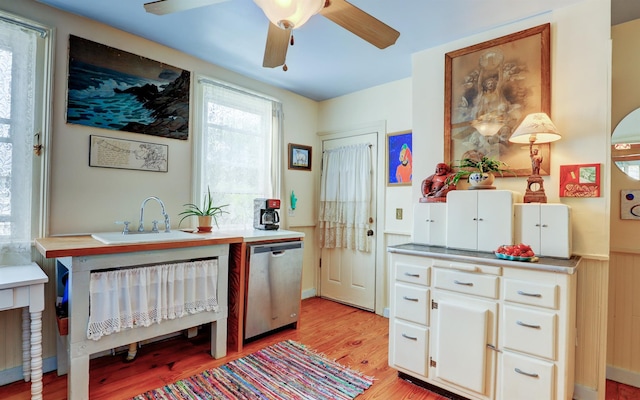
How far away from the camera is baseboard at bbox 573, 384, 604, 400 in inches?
78.1

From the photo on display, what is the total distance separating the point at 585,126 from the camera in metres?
2.07

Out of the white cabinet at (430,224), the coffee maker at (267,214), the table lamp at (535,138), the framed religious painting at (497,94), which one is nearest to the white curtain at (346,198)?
the coffee maker at (267,214)

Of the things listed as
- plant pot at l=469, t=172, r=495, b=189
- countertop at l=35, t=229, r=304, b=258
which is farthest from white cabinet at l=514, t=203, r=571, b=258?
countertop at l=35, t=229, r=304, b=258

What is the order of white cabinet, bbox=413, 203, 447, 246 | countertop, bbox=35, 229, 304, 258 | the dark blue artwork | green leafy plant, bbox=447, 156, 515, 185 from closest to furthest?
countertop, bbox=35, 229, 304, 258
green leafy plant, bbox=447, 156, 515, 185
white cabinet, bbox=413, 203, 447, 246
the dark blue artwork

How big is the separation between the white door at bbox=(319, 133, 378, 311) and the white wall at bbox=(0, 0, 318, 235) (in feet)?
6.05

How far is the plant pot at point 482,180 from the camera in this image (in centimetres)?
226

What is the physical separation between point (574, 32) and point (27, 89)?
377 cm

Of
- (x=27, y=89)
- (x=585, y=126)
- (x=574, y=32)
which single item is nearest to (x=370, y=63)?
(x=574, y=32)

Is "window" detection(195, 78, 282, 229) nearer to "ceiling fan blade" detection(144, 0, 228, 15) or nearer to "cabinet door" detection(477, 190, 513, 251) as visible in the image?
"ceiling fan blade" detection(144, 0, 228, 15)

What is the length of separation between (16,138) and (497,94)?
3.47 meters

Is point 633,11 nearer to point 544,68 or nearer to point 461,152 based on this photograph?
Answer: point 544,68

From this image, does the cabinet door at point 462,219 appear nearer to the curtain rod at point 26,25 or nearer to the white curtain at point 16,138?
the white curtain at point 16,138

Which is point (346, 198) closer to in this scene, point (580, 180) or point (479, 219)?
point (479, 219)

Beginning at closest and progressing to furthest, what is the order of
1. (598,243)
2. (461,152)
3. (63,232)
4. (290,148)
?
(598,243)
(63,232)
(461,152)
(290,148)
